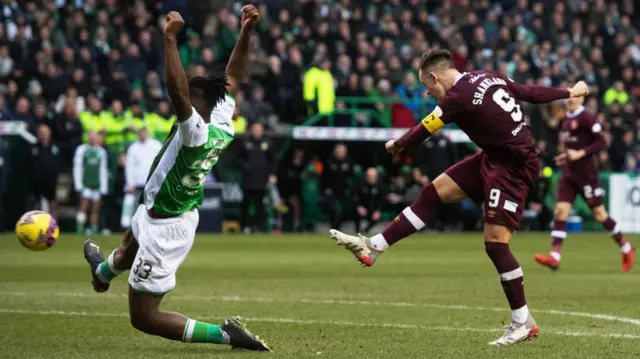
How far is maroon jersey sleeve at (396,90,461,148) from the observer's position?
916 centimetres

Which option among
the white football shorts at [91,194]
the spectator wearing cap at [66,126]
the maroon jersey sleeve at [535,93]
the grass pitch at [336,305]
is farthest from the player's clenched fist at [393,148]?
the spectator wearing cap at [66,126]

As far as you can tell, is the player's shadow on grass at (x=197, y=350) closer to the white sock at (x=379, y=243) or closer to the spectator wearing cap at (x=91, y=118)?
the white sock at (x=379, y=243)

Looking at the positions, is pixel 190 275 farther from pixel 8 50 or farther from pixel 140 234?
pixel 8 50

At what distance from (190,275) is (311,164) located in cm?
1142

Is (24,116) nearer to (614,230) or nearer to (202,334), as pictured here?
(614,230)

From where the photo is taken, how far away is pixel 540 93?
382 inches

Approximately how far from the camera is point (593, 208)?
1762 cm

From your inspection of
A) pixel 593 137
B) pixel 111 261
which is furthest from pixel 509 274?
pixel 593 137

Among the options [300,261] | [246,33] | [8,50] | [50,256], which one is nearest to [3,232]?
[8,50]

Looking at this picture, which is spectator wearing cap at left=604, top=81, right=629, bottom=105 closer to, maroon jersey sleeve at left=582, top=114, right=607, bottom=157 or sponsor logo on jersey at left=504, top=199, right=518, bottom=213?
maroon jersey sleeve at left=582, top=114, right=607, bottom=157

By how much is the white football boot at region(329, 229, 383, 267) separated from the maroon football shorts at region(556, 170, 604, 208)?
8168 mm

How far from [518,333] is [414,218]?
141 cm

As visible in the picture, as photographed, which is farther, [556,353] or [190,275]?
[190,275]

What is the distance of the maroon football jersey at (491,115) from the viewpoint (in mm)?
9414
